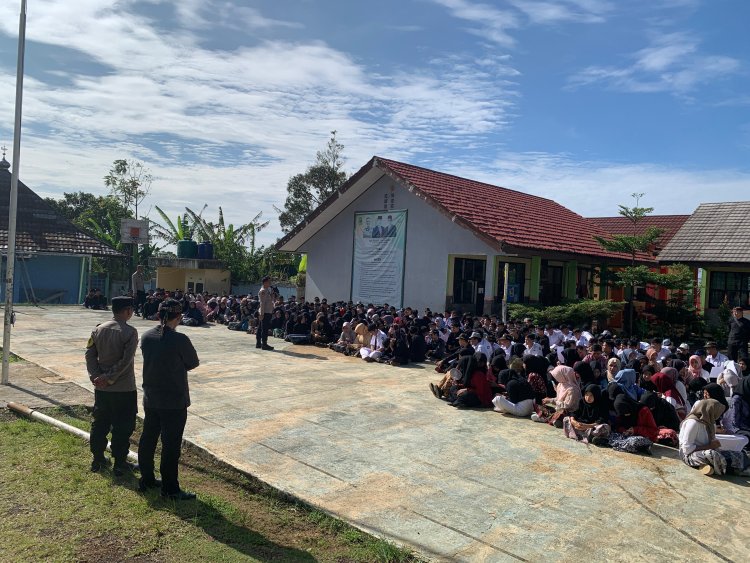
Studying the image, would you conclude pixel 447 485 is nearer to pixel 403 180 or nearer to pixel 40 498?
pixel 40 498

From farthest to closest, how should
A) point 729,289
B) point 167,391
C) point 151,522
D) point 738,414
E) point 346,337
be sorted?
point 729,289
point 346,337
point 738,414
point 167,391
point 151,522

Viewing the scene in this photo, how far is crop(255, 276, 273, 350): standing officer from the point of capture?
14664 millimetres

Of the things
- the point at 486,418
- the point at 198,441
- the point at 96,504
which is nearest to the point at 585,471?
Answer: the point at 486,418

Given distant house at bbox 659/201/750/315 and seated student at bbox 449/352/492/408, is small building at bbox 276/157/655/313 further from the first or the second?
seated student at bbox 449/352/492/408

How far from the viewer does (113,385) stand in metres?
5.94

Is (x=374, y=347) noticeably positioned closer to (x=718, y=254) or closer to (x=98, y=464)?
(x=98, y=464)

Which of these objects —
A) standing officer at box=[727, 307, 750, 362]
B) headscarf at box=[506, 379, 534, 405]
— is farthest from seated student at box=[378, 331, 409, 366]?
standing officer at box=[727, 307, 750, 362]

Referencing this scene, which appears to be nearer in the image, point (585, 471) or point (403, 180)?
point (585, 471)

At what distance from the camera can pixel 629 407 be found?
7867 mm

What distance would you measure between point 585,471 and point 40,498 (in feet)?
17.9

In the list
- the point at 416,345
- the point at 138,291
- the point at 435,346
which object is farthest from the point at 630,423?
the point at 138,291

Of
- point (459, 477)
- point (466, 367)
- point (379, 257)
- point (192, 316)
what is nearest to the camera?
point (459, 477)

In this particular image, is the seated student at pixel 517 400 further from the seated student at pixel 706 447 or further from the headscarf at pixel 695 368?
the headscarf at pixel 695 368

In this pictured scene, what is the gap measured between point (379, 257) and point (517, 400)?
11.5m
